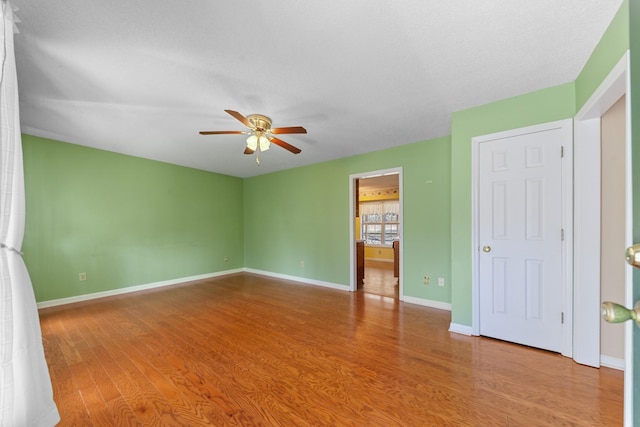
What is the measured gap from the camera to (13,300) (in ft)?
3.87

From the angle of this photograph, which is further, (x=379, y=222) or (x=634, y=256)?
(x=379, y=222)

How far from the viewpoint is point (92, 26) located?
1.62 metres

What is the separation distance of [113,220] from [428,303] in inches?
201

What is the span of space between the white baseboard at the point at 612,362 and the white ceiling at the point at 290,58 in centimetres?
230

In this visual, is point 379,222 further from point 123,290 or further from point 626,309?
point 626,309

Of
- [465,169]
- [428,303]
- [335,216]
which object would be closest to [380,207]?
[335,216]

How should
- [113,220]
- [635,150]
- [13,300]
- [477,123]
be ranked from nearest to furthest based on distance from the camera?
[635,150]
[13,300]
[477,123]
[113,220]

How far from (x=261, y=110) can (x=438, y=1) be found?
5.98 feet

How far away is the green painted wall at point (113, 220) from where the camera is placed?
360cm

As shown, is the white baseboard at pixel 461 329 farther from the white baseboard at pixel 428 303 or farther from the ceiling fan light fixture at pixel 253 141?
the ceiling fan light fixture at pixel 253 141

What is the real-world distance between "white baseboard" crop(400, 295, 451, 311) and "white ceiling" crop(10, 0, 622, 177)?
7.70 feet

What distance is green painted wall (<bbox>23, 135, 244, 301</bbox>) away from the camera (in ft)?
11.8

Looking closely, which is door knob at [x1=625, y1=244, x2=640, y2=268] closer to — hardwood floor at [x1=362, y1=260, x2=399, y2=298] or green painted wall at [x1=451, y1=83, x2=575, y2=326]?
green painted wall at [x1=451, y1=83, x2=575, y2=326]

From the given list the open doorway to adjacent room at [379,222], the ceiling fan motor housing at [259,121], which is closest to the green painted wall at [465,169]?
the ceiling fan motor housing at [259,121]
